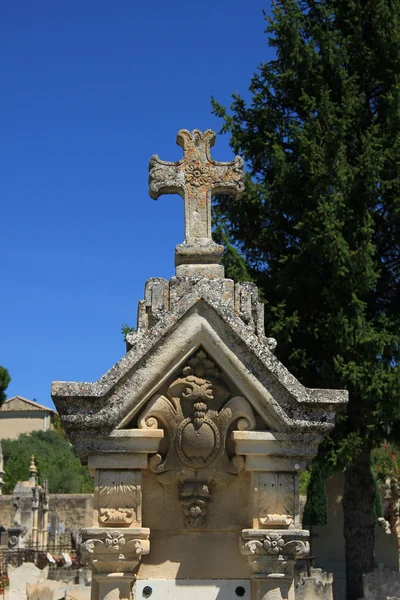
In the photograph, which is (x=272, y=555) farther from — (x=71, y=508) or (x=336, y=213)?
(x=71, y=508)

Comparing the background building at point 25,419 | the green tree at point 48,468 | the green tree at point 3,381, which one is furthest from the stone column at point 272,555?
the background building at point 25,419

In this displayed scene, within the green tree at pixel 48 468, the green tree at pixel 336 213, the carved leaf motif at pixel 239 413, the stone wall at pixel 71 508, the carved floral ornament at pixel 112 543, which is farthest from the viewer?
the green tree at pixel 48 468

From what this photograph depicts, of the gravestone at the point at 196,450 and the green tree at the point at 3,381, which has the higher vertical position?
the green tree at the point at 3,381

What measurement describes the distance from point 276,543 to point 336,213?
11.9 m

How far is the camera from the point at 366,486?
16.9m

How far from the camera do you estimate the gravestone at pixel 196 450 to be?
4.27 metres

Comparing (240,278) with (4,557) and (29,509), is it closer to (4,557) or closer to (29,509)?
(4,557)

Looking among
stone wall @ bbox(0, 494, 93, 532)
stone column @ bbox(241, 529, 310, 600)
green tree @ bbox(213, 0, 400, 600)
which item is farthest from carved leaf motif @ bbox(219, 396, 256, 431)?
stone wall @ bbox(0, 494, 93, 532)

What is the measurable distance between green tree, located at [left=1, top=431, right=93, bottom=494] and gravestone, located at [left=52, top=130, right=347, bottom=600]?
52.5 meters

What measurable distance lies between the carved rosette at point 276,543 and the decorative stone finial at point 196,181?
1621 mm

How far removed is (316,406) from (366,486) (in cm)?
1333

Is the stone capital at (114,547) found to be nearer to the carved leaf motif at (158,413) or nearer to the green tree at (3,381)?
the carved leaf motif at (158,413)

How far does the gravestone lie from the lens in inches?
168

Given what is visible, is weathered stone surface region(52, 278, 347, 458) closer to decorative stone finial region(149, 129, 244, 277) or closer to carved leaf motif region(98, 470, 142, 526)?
carved leaf motif region(98, 470, 142, 526)
